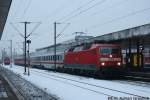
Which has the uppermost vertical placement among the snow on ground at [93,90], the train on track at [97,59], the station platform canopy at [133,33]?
the station platform canopy at [133,33]

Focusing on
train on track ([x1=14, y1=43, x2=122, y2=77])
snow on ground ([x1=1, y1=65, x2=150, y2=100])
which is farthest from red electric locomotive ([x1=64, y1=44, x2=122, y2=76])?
snow on ground ([x1=1, y1=65, x2=150, y2=100])

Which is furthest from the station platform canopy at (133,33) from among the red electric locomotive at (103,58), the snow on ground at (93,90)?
the snow on ground at (93,90)

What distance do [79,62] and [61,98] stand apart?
19.1 meters

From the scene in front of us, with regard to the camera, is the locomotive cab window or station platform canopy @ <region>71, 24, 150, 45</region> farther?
the locomotive cab window

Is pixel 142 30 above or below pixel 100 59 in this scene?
above

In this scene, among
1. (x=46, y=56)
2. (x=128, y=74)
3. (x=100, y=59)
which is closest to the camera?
(x=100, y=59)

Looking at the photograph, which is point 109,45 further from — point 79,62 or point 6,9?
point 6,9

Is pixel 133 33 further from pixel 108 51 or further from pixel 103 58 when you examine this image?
pixel 103 58

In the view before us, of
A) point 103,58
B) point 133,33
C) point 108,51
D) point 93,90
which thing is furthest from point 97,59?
point 93,90

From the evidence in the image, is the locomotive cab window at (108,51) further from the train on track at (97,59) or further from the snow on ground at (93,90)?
the snow on ground at (93,90)

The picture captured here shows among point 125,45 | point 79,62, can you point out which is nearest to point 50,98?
point 79,62

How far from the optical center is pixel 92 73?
3203cm

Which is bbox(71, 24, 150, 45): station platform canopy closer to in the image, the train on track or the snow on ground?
the train on track

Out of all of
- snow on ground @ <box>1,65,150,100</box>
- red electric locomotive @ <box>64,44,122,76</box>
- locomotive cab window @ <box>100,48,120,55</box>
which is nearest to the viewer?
snow on ground @ <box>1,65,150,100</box>
